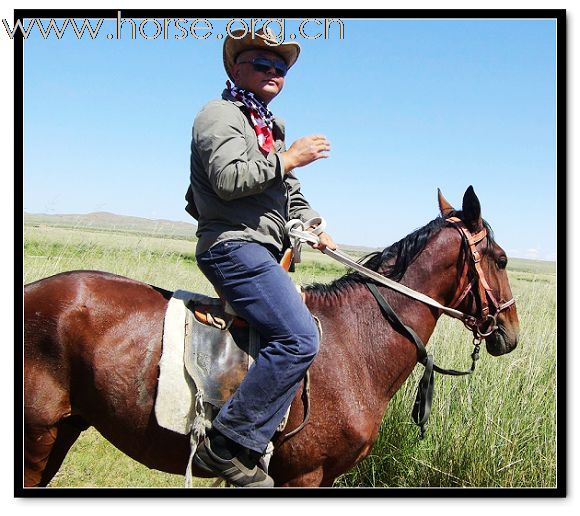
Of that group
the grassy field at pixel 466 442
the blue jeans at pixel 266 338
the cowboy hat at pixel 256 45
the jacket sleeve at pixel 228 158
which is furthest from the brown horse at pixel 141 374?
the cowboy hat at pixel 256 45

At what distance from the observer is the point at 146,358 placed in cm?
307

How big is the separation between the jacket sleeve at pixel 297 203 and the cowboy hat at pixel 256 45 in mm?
792

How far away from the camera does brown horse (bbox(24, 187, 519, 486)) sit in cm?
306

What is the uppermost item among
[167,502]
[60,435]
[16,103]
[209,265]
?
[16,103]

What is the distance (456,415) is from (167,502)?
2.57 meters

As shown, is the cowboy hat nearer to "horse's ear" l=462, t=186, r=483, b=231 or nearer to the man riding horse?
the man riding horse

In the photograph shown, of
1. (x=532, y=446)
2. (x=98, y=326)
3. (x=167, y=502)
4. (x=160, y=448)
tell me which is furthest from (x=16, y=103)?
(x=532, y=446)

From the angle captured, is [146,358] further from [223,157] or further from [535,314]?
[535,314]

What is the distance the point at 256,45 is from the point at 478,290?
2066 mm

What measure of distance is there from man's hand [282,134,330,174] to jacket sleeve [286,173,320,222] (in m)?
0.69

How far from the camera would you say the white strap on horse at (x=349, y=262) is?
11.0 feet

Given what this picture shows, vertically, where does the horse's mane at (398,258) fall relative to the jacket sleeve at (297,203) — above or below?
below

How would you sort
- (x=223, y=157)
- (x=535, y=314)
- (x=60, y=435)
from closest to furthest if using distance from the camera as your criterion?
(x=223, y=157), (x=60, y=435), (x=535, y=314)

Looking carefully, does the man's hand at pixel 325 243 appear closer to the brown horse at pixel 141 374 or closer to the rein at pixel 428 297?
the rein at pixel 428 297
